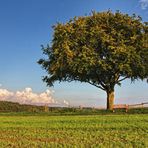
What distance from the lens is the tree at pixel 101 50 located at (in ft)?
211

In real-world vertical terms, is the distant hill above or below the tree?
below

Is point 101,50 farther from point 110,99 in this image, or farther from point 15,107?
point 15,107

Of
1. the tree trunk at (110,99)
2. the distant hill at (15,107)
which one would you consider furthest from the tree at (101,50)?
the distant hill at (15,107)

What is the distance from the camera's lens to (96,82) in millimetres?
70375

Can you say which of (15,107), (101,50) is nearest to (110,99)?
(101,50)

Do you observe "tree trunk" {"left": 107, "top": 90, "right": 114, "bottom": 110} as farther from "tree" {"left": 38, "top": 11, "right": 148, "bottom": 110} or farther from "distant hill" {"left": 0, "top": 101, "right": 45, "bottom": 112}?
"distant hill" {"left": 0, "top": 101, "right": 45, "bottom": 112}

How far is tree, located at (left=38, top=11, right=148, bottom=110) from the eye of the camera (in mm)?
64438

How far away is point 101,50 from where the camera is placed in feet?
217

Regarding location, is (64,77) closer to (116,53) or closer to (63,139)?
(116,53)

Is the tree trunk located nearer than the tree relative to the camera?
No

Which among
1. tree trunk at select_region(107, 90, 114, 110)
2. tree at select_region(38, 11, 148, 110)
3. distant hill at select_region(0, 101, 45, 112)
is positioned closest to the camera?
tree at select_region(38, 11, 148, 110)

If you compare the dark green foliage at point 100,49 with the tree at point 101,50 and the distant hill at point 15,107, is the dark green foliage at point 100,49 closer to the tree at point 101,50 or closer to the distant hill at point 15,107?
the tree at point 101,50

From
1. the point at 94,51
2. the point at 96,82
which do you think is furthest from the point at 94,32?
the point at 96,82

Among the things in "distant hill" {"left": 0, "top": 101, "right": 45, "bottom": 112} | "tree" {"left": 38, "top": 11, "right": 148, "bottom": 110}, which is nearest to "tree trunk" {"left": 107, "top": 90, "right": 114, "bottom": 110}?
"tree" {"left": 38, "top": 11, "right": 148, "bottom": 110}
